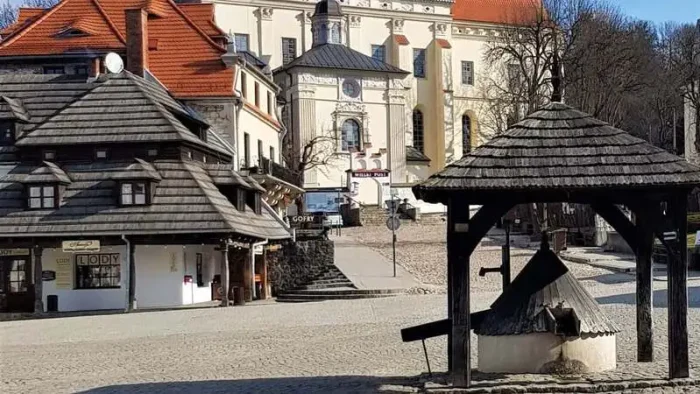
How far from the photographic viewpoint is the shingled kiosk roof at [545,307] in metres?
12.8

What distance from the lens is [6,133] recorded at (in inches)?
1431

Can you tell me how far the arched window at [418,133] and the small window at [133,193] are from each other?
55.7 meters

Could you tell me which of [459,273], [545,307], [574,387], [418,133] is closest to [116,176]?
[459,273]

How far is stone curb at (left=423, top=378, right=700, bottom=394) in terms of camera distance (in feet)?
38.7

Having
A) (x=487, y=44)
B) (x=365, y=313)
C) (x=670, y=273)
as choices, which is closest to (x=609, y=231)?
(x=365, y=313)

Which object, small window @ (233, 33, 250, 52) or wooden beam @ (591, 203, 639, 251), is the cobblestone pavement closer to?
wooden beam @ (591, 203, 639, 251)

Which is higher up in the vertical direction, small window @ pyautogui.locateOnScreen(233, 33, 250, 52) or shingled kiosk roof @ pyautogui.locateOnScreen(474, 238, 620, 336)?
small window @ pyautogui.locateOnScreen(233, 33, 250, 52)

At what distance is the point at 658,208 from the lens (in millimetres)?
12477

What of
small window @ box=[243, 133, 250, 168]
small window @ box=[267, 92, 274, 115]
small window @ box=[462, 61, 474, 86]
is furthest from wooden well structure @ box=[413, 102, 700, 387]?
small window @ box=[462, 61, 474, 86]

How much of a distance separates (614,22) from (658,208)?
52.0 metres

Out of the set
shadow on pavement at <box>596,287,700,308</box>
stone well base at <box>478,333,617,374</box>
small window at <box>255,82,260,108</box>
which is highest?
small window at <box>255,82,260,108</box>

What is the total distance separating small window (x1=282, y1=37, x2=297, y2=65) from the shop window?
52.8 meters

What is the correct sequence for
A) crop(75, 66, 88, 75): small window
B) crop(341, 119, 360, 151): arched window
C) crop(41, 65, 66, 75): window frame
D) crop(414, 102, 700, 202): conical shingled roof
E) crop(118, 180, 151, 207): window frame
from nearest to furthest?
crop(414, 102, 700, 202): conical shingled roof
crop(118, 180, 151, 207): window frame
crop(75, 66, 88, 75): small window
crop(41, 65, 66, 75): window frame
crop(341, 119, 360, 151): arched window

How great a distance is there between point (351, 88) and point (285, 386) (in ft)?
203
